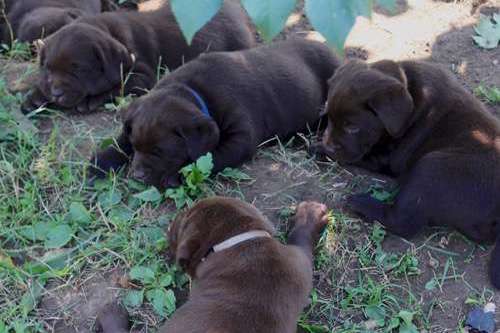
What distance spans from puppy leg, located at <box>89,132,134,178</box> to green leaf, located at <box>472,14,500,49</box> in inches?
123

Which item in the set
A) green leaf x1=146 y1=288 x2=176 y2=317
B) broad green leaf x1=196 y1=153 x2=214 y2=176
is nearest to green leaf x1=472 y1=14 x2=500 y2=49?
broad green leaf x1=196 y1=153 x2=214 y2=176

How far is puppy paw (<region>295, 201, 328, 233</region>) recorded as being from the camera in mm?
3967

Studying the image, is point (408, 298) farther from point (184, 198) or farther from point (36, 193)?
point (36, 193)

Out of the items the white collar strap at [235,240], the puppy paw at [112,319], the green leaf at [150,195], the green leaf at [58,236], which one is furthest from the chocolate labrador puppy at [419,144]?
the green leaf at [58,236]

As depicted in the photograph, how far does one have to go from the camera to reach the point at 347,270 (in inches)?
154

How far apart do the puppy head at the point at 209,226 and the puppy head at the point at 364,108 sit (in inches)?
44.2

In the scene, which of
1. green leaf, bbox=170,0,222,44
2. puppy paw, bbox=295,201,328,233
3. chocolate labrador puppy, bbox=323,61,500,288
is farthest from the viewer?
puppy paw, bbox=295,201,328,233

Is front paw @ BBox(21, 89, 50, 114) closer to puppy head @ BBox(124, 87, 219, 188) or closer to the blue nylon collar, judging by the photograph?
puppy head @ BBox(124, 87, 219, 188)

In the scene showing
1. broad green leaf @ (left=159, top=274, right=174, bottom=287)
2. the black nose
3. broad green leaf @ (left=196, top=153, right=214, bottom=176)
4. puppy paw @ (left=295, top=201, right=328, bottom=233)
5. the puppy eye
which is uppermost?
the puppy eye

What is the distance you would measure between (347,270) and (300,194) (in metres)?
0.67

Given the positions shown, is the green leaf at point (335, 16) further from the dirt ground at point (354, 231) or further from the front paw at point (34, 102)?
the front paw at point (34, 102)

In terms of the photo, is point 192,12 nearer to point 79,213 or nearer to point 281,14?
point 281,14

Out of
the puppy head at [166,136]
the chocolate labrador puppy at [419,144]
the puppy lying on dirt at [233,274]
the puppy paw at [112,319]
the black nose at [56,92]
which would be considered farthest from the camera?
the black nose at [56,92]

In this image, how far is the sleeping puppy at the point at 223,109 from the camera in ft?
13.9
